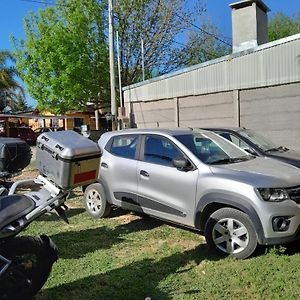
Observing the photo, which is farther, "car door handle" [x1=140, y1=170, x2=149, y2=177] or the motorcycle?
"car door handle" [x1=140, y1=170, x2=149, y2=177]

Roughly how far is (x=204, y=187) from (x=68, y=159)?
1.88 metres

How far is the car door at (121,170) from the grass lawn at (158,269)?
53 cm

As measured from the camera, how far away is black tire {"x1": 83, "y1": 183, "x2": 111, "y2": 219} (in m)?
6.79

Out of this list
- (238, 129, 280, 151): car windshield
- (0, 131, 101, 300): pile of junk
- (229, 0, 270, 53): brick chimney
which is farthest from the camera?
(229, 0, 270, 53): brick chimney

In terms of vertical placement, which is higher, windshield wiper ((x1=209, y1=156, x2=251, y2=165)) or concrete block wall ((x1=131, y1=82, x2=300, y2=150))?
concrete block wall ((x1=131, y1=82, x2=300, y2=150))

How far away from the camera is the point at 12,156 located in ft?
17.5

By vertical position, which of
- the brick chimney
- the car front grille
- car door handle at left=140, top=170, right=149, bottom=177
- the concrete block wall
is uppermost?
the brick chimney

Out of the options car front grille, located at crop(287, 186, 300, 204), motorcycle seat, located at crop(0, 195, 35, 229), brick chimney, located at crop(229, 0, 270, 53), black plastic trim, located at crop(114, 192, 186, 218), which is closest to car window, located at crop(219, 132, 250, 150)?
black plastic trim, located at crop(114, 192, 186, 218)

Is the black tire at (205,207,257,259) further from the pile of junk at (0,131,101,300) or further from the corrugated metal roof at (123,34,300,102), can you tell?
the corrugated metal roof at (123,34,300,102)

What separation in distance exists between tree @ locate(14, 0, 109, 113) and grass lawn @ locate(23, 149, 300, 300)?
16.8 m

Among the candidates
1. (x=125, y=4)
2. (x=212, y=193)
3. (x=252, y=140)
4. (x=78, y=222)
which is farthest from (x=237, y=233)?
(x=125, y=4)

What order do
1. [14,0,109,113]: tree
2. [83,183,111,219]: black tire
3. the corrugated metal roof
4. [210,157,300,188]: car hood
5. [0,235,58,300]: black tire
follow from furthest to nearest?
1. [14,0,109,113]: tree
2. the corrugated metal roof
3. [83,183,111,219]: black tire
4. [210,157,300,188]: car hood
5. [0,235,58,300]: black tire

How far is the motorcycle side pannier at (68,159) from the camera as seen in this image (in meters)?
3.95

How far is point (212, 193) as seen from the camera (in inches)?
195
